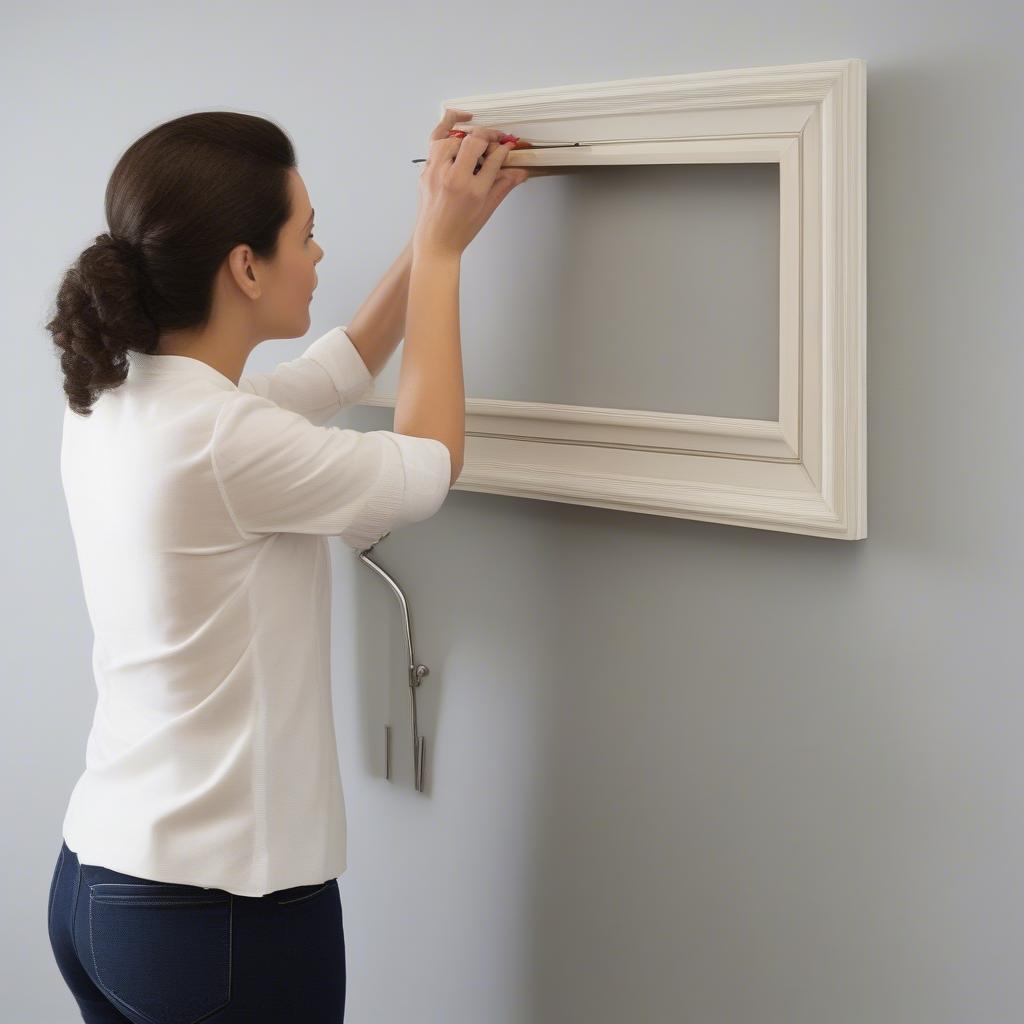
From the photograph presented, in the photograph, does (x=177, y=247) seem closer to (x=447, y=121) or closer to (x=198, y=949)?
(x=447, y=121)

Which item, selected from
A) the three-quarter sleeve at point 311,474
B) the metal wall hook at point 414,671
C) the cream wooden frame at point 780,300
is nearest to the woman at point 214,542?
the three-quarter sleeve at point 311,474

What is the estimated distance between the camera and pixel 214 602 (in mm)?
969

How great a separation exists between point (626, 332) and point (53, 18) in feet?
3.36

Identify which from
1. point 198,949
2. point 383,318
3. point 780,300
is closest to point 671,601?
point 780,300

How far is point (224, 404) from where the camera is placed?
930 millimetres

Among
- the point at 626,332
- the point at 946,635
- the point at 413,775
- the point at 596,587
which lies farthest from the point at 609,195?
the point at 413,775

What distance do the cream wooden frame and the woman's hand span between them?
24mm

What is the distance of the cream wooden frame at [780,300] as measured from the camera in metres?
0.94

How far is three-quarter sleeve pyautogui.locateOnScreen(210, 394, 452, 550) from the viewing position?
0.92m

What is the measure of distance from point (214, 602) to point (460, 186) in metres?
0.45

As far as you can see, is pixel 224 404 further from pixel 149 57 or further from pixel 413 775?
pixel 149 57

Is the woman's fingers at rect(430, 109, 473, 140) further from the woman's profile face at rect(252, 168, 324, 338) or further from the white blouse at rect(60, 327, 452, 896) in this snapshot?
the white blouse at rect(60, 327, 452, 896)

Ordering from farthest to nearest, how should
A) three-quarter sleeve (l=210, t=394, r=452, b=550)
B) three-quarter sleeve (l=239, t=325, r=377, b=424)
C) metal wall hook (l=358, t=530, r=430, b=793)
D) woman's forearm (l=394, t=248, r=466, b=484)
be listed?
metal wall hook (l=358, t=530, r=430, b=793), three-quarter sleeve (l=239, t=325, r=377, b=424), woman's forearm (l=394, t=248, r=466, b=484), three-quarter sleeve (l=210, t=394, r=452, b=550)

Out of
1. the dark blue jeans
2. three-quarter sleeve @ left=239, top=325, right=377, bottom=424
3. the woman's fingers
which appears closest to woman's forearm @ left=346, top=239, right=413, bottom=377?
three-quarter sleeve @ left=239, top=325, right=377, bottom=424
